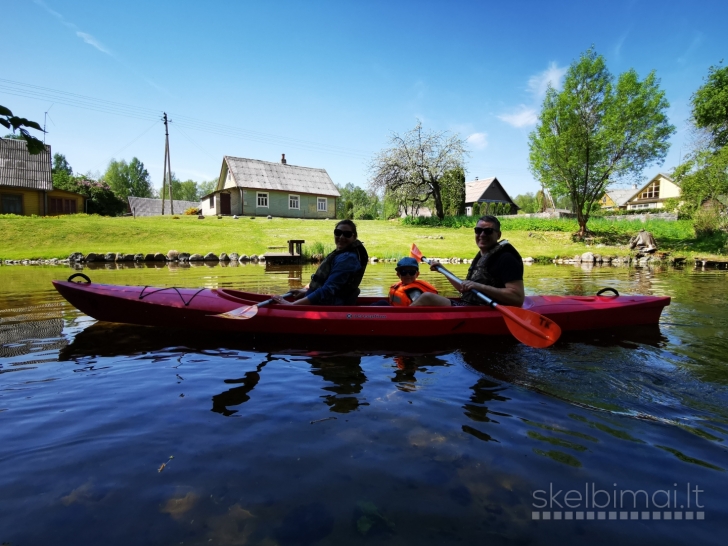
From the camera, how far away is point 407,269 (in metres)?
5.57

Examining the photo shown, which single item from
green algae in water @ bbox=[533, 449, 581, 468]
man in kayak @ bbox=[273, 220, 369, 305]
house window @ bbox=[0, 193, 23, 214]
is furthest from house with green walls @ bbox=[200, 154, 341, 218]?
green algae in water @ bbox=[533, 449, 581, 468]

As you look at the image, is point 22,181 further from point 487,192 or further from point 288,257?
point 487,192

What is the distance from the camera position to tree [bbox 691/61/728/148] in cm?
2339

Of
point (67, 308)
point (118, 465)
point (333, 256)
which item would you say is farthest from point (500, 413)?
point (67, 308)

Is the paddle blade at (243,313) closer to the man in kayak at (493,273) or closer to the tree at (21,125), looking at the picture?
the man in kayak at (493,273)

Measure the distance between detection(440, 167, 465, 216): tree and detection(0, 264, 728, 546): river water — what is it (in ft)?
106

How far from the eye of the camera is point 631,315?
6230 millimetres

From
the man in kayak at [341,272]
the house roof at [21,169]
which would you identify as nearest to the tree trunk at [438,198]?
the house roof at [21,169]

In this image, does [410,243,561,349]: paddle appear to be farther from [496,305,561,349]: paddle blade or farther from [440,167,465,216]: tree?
[440,167,465,216]: tree

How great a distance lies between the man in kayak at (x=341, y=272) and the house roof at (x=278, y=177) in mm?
30918

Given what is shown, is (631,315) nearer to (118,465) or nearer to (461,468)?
(461,468)

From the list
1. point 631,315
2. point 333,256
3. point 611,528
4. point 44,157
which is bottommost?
point 611,528

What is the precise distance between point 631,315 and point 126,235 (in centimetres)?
2309

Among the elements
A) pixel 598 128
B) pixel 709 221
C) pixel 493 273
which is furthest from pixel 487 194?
pixel 493 273
